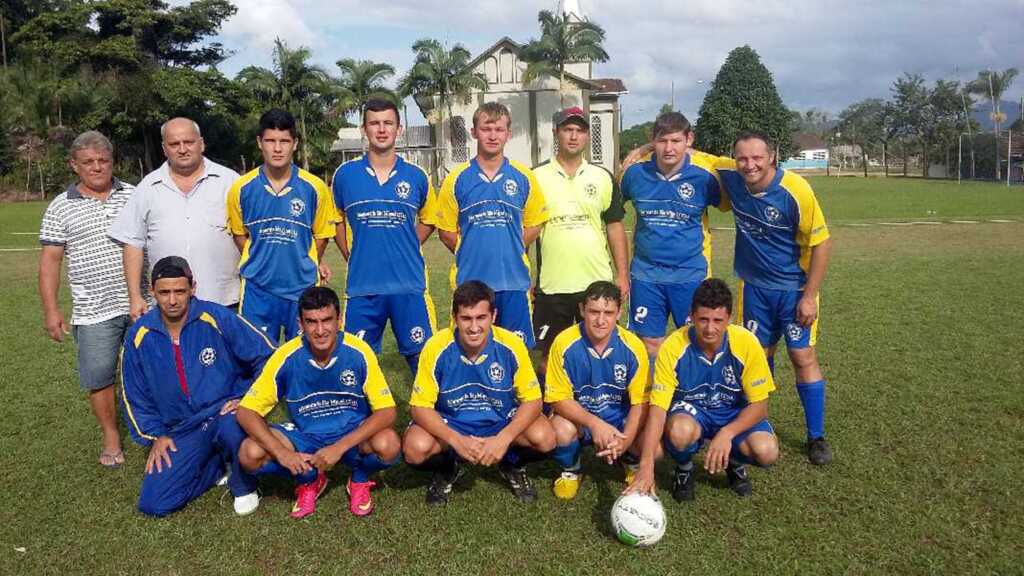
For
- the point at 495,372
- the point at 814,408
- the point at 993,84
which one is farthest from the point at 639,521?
the point at 993,84

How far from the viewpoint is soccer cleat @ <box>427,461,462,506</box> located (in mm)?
4148

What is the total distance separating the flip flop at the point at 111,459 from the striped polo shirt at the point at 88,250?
0.89 m

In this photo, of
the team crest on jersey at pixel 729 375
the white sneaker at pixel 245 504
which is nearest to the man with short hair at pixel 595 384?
the team crest on jersey at pixel 729 375

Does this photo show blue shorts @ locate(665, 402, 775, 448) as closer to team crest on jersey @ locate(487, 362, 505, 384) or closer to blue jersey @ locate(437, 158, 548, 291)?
team crest on jersey @ locate(487, 362, 505, 384)

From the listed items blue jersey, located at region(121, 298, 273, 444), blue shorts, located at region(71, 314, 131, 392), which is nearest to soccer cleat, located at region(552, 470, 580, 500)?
blue jersey, located at region(121, 298, 273, 444)

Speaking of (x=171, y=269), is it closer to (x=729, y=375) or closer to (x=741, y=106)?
(x=729, y=375)

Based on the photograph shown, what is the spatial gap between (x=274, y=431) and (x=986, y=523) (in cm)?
378

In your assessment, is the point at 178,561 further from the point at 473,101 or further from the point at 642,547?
the point at 473,101

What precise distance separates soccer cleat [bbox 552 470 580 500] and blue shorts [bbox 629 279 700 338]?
1232 millimetres

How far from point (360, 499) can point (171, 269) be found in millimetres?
1673

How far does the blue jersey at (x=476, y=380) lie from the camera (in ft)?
13.5

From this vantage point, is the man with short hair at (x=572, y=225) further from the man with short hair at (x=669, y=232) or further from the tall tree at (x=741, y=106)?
the tall tree at (x=741, y=106)

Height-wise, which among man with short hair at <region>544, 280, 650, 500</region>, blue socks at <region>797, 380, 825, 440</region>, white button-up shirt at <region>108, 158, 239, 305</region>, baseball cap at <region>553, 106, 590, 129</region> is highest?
baseball cap at <region>553, 106, 590, 129</region>

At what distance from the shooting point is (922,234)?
16109 millimetres
